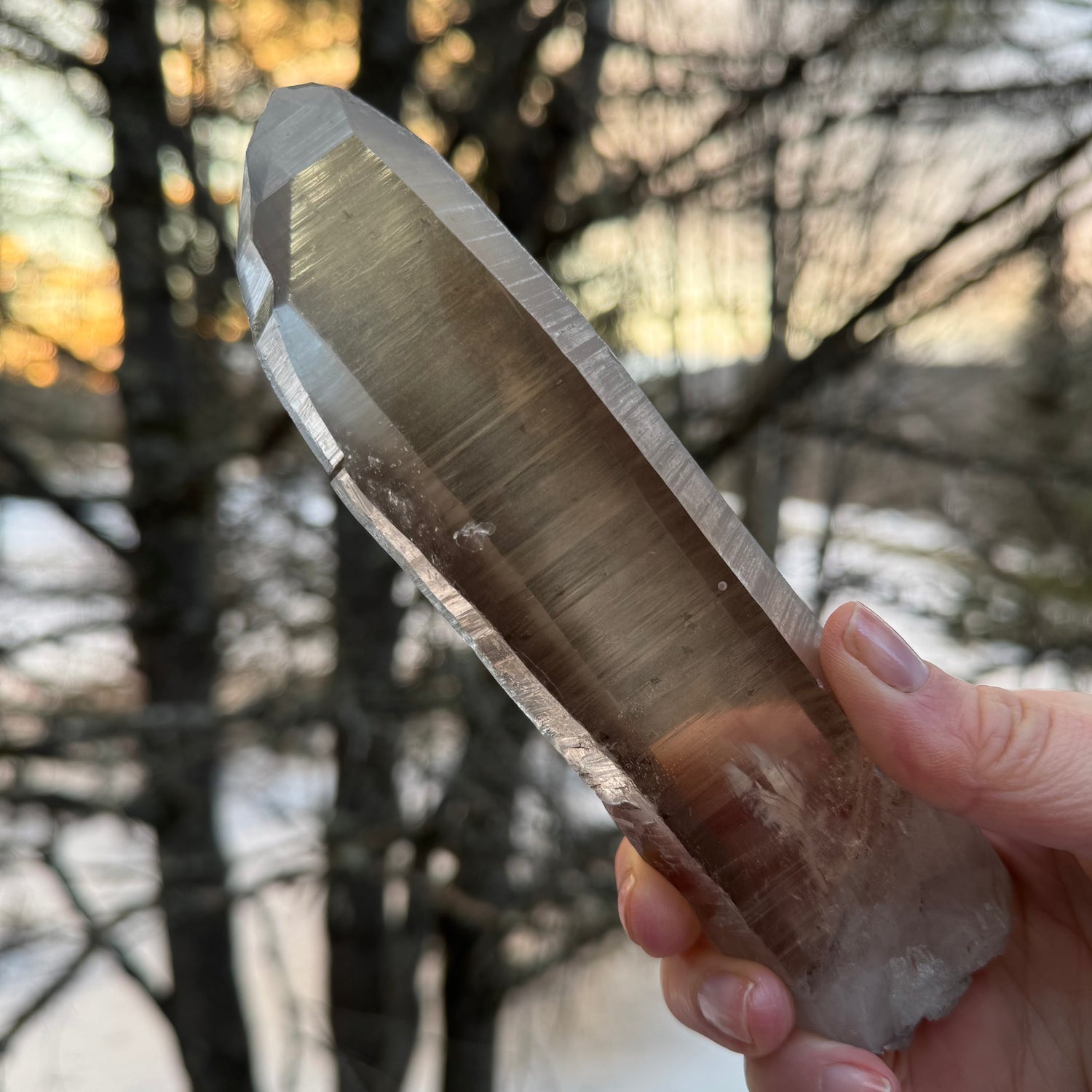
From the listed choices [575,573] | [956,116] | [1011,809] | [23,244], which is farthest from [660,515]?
A: [956,116]

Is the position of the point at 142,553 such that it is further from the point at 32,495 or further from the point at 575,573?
the point at 575,573

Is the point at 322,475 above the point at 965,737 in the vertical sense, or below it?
below

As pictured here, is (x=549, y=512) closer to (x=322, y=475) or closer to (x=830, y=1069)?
(x=830, y=1069)

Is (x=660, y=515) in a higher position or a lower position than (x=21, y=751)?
higher

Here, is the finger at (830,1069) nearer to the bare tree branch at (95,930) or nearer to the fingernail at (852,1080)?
the fingernail at (852,1080)

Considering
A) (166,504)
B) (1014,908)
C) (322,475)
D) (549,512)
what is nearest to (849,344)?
(322,475)

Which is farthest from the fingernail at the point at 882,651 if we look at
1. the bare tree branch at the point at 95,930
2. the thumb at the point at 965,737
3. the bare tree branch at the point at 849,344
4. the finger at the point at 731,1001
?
the bare tree branch at the point at 95,930
